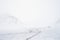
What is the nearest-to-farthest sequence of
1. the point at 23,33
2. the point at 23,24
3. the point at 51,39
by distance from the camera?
1. the point at 51,39
2. the point at 23,33
3. the point at 23,24

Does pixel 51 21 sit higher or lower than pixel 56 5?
lower

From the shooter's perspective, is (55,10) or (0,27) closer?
(0,27)

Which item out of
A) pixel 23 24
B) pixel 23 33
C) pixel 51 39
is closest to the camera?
pixel 51 39

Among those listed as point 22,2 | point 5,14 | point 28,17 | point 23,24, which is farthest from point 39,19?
point 5,14

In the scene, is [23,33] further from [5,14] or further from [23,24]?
[5,14]

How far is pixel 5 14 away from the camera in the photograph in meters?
1.43

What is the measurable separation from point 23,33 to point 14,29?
165mm

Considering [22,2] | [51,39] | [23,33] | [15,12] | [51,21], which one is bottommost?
[51,39]

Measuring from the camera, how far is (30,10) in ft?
4.72

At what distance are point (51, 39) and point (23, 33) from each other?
45 centimetres

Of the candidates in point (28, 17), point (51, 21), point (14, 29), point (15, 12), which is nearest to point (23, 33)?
point (14, 29)

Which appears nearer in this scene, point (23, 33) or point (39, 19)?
point (23, 33)

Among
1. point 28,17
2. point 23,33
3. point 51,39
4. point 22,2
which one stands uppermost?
point 22,2

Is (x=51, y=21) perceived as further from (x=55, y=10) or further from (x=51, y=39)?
(x=51, y=39)
